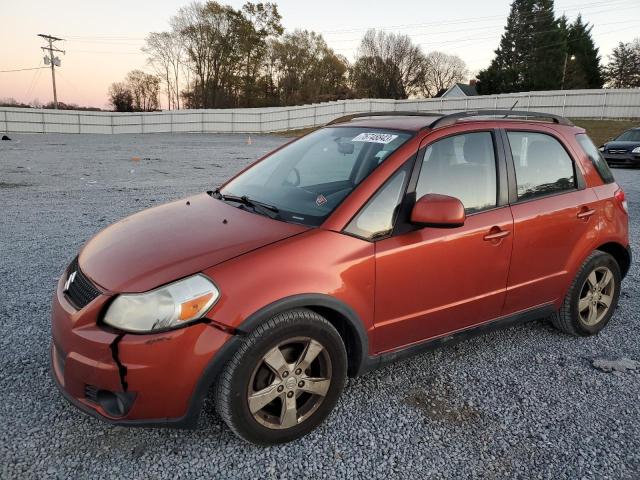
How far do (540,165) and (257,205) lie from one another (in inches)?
80.5

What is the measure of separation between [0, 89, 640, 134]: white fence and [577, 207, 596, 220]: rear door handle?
34526 millimetres

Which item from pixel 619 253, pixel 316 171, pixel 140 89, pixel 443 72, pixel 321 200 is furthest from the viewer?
pixel 443 72

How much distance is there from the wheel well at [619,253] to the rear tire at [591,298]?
0.07 metres

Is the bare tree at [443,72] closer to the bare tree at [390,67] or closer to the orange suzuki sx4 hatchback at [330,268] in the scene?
the bare tree at [390,67]

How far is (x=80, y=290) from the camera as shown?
253 centimetres

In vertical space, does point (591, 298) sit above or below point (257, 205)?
below

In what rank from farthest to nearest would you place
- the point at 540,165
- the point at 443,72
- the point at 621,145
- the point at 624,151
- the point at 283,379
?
the point at 443,72, the point at 621,145, the point at 624,151, the point at 540,165, the point at 283,379

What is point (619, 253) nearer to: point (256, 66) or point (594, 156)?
point (594, 156)

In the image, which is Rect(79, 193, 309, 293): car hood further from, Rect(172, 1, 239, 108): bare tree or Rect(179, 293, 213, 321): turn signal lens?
Rect(172, 1, 239, 108): bare tree

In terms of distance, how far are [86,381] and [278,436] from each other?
963 millimetres

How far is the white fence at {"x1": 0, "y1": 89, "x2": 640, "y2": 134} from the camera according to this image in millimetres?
36281

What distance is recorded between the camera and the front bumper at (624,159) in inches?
648

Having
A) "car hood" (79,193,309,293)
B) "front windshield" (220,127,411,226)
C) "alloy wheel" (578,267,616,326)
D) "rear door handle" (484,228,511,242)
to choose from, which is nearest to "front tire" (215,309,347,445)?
"car hood" (79,193,309,293)

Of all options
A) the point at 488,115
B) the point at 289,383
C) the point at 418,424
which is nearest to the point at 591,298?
the point at 488,115
